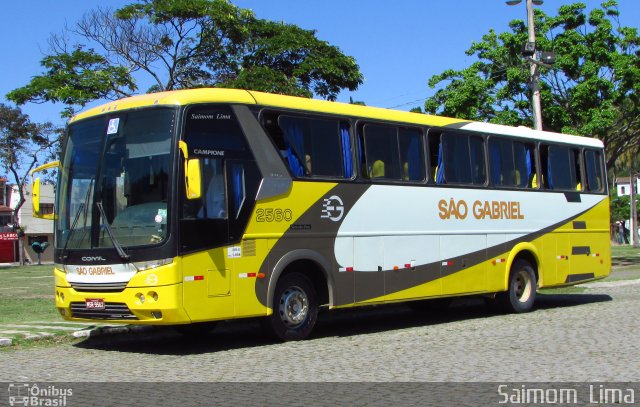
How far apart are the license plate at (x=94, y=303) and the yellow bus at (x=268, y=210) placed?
2cm

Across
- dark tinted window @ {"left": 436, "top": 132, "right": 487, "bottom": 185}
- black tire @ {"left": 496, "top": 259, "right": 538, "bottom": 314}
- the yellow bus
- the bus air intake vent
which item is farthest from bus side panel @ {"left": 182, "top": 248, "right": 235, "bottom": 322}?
black tire @ {"left": 496, "top": 259, "right": 538, "bottom": 314}

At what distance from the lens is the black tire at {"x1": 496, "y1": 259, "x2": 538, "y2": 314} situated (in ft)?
54.4

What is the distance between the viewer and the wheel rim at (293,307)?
39.5 feet

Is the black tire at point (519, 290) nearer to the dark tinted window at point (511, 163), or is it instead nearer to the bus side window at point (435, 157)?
the dark tinted window at point (511, 163)

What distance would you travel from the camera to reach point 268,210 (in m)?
11.7

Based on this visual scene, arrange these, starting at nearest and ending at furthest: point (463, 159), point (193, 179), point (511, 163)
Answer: point (193, 179)
point (463, 159)
point (511, 163)

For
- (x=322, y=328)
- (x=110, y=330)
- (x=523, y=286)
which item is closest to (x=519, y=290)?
(x=523, y=286)

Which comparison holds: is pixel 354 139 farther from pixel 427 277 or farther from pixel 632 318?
pixel 632 318

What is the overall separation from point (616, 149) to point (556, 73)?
444 cm

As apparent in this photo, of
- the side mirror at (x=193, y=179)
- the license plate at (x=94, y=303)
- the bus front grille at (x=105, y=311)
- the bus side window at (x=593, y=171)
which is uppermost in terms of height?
the bus side window at (x=593, y=171)

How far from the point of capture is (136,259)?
10.7 metres

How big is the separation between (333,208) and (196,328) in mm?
2862

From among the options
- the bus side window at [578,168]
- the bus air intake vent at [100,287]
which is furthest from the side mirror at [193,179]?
the bus side window at [578,168]

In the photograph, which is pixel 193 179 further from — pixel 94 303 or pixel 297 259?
pixel 297 259
